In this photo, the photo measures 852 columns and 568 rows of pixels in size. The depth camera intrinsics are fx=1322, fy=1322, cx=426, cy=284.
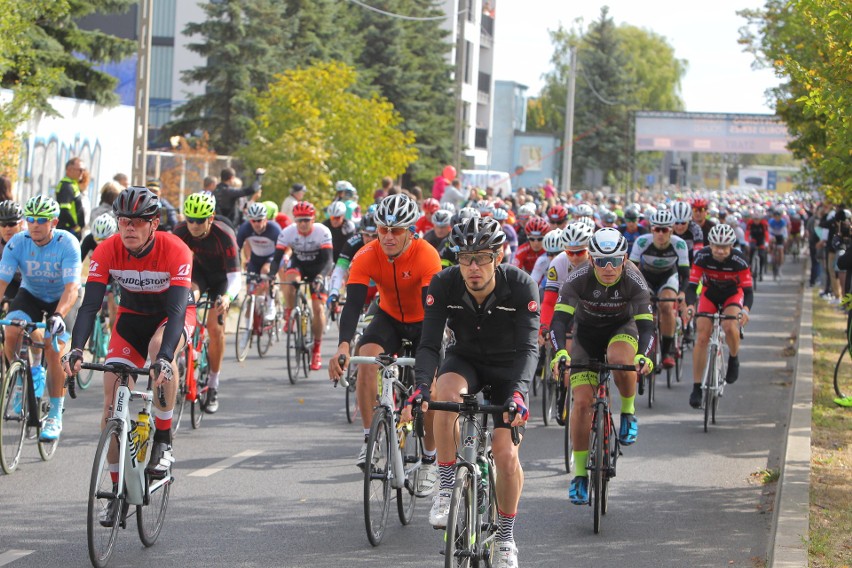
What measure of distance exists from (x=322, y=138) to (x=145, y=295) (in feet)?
79.0

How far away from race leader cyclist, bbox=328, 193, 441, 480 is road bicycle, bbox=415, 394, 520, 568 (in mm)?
2130

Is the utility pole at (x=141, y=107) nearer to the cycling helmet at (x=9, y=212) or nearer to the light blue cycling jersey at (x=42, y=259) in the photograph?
the cycling helmet at (x=9, y=212)

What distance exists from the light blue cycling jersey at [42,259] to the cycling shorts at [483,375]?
3.90 meters

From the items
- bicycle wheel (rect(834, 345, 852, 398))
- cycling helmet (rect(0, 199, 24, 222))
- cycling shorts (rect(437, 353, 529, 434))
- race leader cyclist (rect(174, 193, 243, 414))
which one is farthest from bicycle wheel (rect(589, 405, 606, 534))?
bicycle wheel (rect(834, 345, 852, 398))

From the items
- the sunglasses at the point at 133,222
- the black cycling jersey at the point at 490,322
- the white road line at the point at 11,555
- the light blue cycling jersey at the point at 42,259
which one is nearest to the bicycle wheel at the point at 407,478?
the black cycling jersey at the point at 490,322

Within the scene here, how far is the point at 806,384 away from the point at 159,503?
8987mm

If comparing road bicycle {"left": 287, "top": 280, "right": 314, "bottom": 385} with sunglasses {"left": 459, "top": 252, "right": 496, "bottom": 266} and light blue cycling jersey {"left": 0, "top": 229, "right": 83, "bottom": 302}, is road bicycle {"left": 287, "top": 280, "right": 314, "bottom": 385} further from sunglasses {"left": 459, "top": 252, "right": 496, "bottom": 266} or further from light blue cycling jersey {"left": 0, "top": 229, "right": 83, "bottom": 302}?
sunglasses {"left": 459, "top": 252, "right": 496, "bottom": 266}

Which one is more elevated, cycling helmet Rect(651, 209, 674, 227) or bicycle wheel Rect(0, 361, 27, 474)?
cycling helmet Rect(651, 209, 674, 227)

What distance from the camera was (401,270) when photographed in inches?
361

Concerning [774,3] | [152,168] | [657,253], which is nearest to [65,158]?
[152,168]

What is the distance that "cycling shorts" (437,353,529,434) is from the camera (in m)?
7.27

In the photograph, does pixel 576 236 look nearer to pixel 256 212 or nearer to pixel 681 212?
pixel 681 212

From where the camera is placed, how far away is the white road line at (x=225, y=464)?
9961mm

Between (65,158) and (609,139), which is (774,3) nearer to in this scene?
(65,158)
